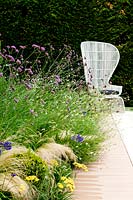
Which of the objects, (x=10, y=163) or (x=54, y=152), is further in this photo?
(x=54, y=152)

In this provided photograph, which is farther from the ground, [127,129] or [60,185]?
[60,185]

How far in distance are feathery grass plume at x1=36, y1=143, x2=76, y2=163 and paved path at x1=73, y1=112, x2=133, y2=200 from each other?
164mm

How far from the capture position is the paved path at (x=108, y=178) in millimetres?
3334

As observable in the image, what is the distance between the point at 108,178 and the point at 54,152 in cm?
46

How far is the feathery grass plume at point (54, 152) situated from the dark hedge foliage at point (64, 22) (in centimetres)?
580

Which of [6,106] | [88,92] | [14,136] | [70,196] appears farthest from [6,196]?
[88,92]

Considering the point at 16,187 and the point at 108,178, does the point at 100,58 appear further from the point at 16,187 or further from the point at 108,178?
the point at 16,187

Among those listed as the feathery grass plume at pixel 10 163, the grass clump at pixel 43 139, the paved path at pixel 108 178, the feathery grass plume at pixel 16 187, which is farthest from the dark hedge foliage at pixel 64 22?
the feathery grass plume at pixel 16 187

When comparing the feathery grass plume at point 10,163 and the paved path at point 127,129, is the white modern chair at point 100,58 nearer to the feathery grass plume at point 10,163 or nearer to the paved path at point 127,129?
the paved path at point 127,129

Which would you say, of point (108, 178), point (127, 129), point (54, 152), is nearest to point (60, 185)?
point (54, 152)

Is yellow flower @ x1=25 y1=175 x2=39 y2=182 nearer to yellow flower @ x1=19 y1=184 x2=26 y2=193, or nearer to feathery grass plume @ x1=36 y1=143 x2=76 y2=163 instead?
yellow flower @ x1=19 y1=184 x2=26 y2=193

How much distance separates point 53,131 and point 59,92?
4.91ft

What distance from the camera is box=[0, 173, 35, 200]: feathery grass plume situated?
271cm

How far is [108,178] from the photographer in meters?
3.77
